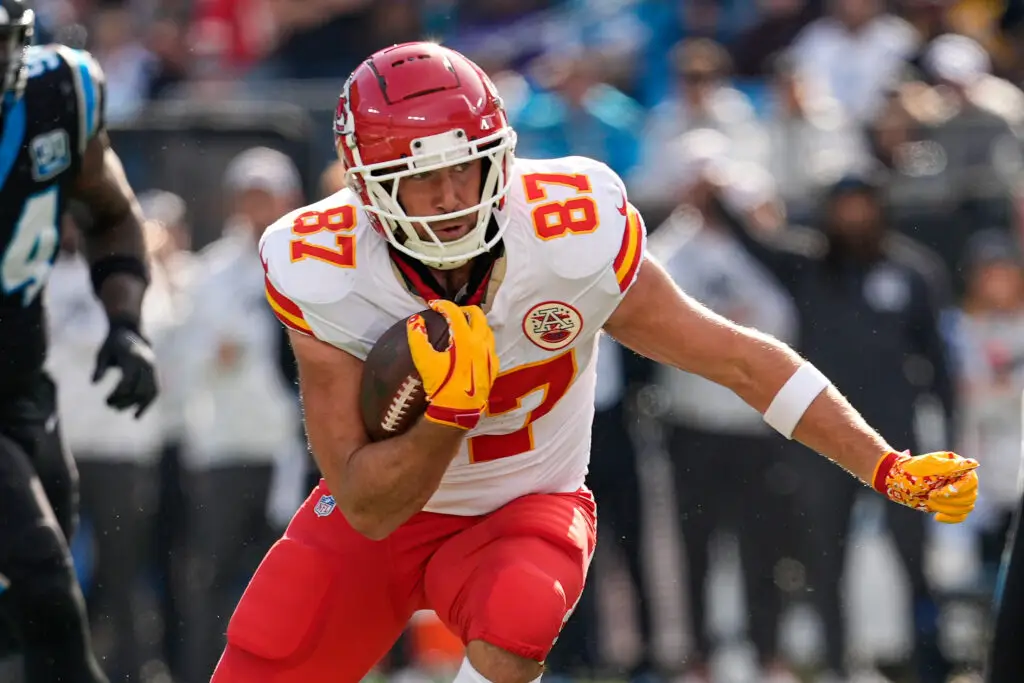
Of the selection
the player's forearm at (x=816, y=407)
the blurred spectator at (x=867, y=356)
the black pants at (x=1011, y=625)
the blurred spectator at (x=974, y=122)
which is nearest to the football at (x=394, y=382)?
the player's forearm at (x=816, y=407)

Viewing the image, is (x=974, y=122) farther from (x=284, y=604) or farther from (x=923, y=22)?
(x=284, y=604)

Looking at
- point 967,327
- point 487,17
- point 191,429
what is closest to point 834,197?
point 967,327

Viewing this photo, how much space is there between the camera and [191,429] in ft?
26.0

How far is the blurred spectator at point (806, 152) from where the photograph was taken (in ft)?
27.5

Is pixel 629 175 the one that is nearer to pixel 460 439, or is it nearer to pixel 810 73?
pixel 810 73

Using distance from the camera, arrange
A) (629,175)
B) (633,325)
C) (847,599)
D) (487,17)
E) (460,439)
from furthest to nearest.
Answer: (487,17) → (629,175) → (847,599) → (633,325) → (460,439)

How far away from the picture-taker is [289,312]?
399cm

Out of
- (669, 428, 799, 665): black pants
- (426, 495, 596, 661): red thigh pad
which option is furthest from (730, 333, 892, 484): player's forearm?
(669, 428, 799, 665): black pants

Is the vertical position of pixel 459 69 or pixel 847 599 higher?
pixel 459 69

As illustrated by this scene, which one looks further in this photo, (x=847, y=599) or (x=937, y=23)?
(x=937, y=23)

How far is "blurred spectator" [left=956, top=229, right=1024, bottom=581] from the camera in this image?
798cm

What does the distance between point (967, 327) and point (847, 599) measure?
1378 mm

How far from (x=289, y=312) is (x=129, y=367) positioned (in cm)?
113

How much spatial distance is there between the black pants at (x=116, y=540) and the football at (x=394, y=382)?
4210 mm
